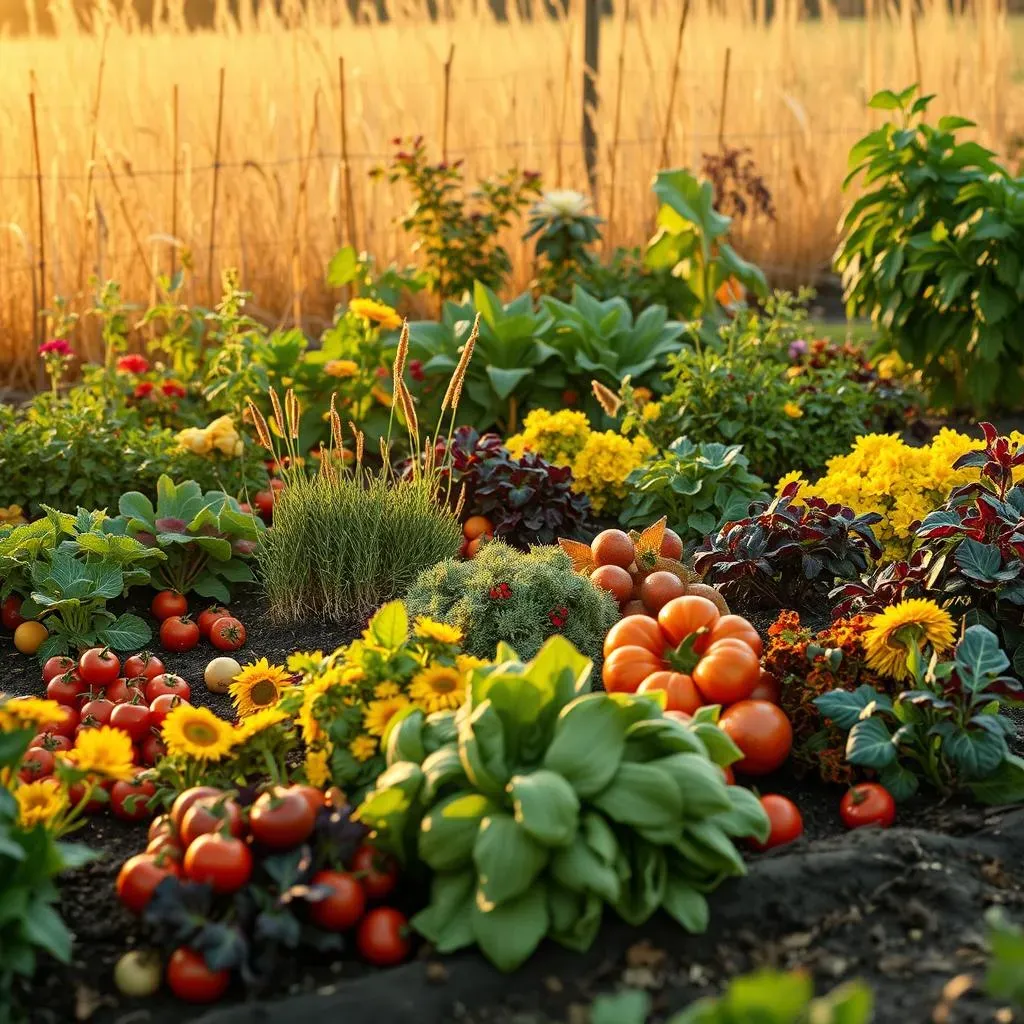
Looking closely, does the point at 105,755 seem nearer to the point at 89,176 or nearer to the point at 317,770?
the point at 317,770

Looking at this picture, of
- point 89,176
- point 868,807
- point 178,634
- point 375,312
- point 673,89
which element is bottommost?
point 178,634

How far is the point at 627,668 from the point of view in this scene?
3.08 meters

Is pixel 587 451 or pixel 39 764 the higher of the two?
pixel 587 451

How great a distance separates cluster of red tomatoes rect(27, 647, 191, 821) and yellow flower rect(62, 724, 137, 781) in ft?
0.81

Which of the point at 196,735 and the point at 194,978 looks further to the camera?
the point at 196,735

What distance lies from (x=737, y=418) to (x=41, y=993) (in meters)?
3.78

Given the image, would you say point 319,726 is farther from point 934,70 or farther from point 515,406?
point 934,70

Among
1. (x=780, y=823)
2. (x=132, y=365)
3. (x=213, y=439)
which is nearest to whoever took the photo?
(x=780, y=823)

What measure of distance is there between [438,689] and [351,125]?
6338 mm

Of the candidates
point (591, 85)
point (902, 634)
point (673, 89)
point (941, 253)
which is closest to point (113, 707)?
point (902, 634)

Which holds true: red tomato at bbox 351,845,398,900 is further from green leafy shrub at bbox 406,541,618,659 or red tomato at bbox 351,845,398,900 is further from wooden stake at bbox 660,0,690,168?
wooden stake at bbox 660,0,690,168

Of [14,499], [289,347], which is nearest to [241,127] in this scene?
[289,347]

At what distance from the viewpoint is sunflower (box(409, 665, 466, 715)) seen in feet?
8.78

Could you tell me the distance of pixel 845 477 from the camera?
4.28 m
